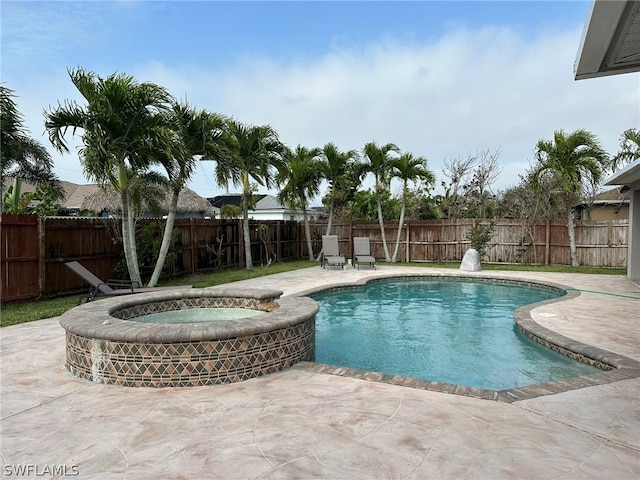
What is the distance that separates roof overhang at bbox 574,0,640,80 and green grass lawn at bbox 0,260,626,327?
8726 millimetres

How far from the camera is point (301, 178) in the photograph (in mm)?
17922

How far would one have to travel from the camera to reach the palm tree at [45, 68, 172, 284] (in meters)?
9.37

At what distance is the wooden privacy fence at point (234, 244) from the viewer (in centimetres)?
944

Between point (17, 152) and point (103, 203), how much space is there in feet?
35.1

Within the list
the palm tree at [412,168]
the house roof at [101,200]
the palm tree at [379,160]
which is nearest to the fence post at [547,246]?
the palm tree at [412,168]

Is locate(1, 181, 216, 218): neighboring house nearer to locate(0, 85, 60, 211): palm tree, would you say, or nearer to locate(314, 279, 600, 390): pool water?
locate(0, 85, 60, 211): palm tree

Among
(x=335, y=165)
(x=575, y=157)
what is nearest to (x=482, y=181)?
(x=575, y=157)

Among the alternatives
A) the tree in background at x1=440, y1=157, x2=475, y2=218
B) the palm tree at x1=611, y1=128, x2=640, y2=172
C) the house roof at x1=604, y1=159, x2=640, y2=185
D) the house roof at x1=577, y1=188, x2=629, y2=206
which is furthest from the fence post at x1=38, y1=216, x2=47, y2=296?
the house roof at x1=577, y1=188, x2=629, y2=206

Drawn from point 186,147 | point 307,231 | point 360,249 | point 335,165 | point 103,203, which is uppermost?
point 335,165

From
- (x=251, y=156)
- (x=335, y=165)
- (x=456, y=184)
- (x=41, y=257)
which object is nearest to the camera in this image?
(x=41, y=257)

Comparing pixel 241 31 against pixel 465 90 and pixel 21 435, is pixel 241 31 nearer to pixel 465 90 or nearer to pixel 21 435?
pixel 465 90

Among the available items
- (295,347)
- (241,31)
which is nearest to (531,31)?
(241,31)

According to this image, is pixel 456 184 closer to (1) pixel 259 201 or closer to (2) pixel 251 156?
(2) pixel 251 156

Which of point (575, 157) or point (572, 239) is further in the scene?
point (572, 239)
